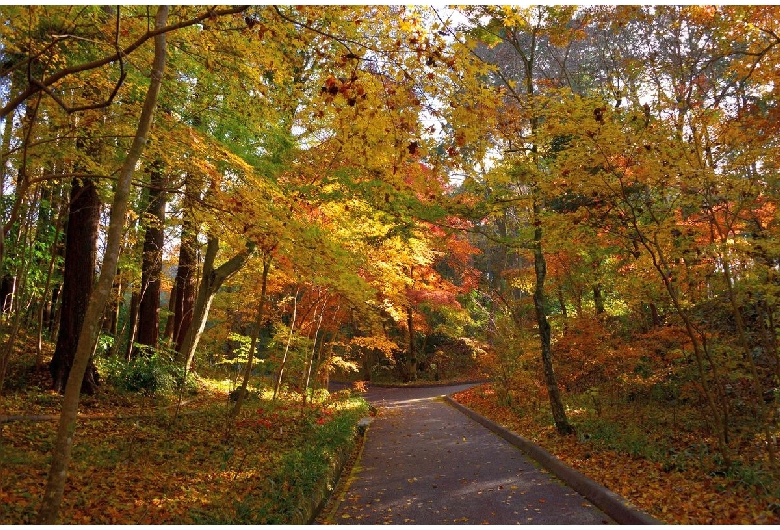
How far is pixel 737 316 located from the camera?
20.7 ft

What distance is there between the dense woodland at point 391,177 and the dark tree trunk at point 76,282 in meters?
0.05

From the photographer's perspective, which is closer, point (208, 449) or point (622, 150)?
point (622, 150)

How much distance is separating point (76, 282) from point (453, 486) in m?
8.43

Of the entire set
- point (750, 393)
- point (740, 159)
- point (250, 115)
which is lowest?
point (750, 393)

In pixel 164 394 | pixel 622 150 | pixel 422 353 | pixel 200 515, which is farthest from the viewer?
pixel 422 353

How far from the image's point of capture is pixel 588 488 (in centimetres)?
589

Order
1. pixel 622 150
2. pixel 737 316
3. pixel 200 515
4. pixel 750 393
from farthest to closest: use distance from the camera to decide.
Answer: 1. pixel 750 393
2. pixel 622 150
3. pixel 737 316
4. pixel 200 515

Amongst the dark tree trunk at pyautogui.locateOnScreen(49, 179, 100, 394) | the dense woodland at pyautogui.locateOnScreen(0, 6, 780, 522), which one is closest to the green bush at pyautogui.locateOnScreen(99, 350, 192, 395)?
the dense woodland at pyautogui.locateOnScreen(0, 6, 780, 522)

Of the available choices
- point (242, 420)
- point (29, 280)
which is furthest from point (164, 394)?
point (29, 280)

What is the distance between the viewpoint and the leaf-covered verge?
15.4 feet

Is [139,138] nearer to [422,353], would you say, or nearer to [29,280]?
[29,280]

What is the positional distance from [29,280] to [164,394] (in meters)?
4.67

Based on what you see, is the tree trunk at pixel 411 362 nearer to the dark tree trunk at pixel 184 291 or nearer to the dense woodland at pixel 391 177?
the dark tree trunk at pixel 184 291

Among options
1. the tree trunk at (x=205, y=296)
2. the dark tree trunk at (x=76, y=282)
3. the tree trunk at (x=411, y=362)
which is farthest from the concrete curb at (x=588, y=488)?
the tree trunk at (x=411, y=362)
